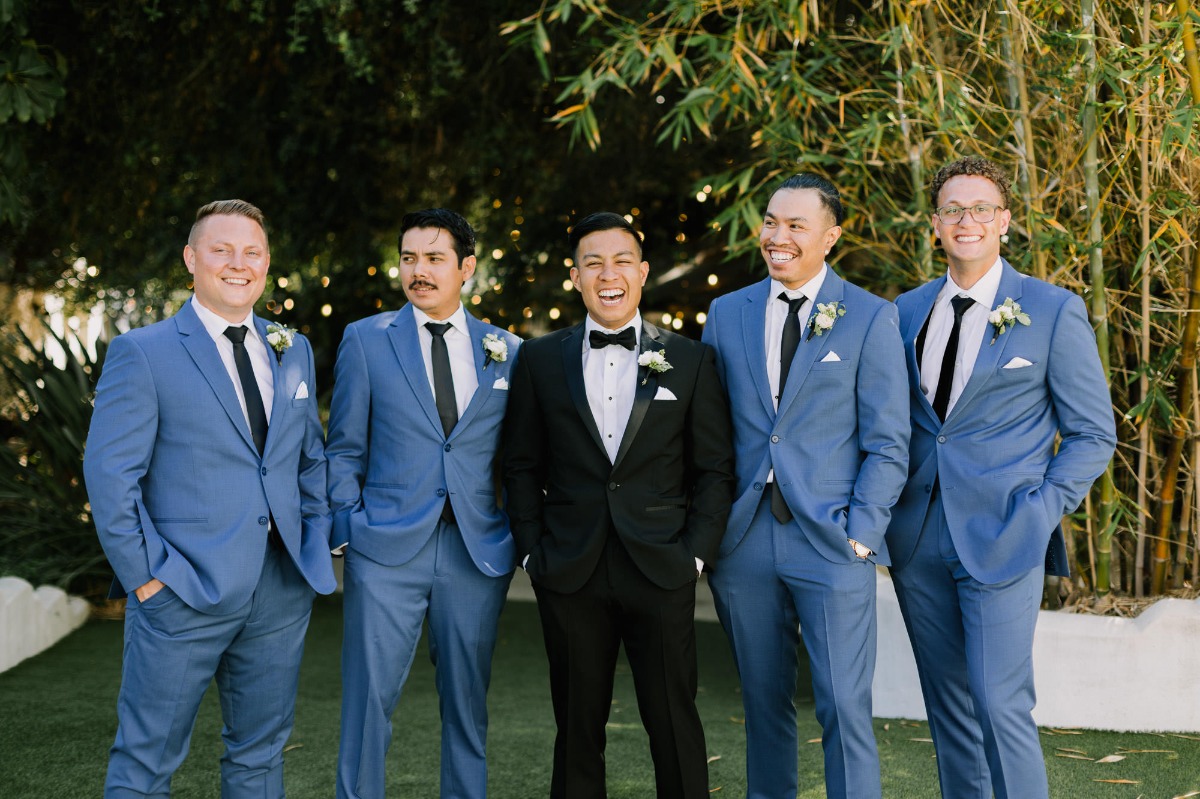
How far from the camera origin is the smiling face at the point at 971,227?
10.1 ft

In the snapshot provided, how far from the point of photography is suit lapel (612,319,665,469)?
3.08 m

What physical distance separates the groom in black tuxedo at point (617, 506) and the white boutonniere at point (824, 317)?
0.98ft

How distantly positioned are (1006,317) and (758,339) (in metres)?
0.65

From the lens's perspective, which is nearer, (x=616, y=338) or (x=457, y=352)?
(x=616, y=338)

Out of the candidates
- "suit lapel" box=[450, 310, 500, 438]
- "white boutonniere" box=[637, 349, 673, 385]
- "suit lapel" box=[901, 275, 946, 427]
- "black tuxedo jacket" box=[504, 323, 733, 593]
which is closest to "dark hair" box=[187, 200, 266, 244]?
"suit lapel" box=[450, 310, 500, 438]

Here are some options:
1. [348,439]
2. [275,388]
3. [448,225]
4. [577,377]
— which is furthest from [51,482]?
[577,377]

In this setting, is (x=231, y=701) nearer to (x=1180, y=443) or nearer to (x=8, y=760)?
(x=8, y=760)

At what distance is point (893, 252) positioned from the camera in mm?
5449

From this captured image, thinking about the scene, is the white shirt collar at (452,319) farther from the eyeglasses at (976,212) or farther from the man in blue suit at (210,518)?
the eyeglasses at (976,212)

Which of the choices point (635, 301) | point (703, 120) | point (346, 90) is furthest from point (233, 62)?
point (635, 301)

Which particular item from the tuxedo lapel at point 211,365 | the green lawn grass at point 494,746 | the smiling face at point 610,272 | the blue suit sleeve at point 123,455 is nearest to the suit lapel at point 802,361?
the smiling face at point 610,272

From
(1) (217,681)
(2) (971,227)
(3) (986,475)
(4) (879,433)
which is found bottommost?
(1) (217,681)

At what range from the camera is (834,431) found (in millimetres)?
3088

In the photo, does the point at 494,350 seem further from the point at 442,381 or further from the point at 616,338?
the point at 616,338
